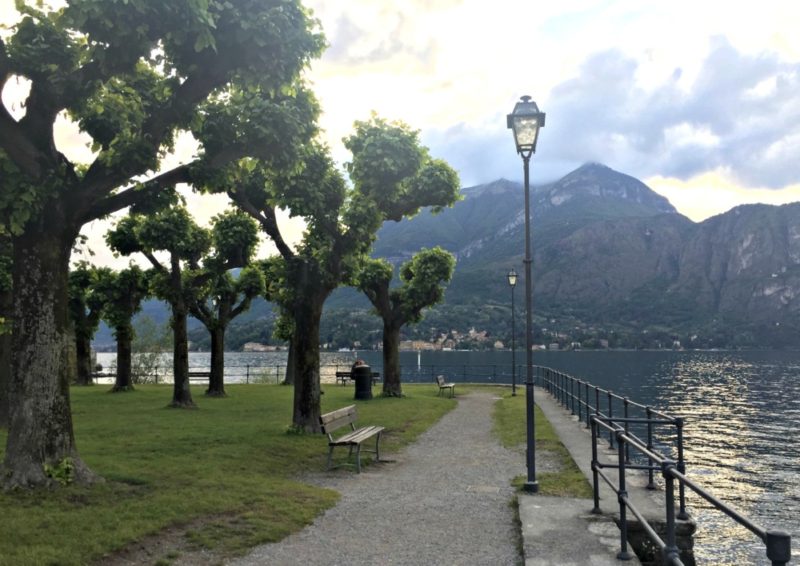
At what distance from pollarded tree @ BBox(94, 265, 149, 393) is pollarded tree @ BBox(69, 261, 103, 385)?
3.27ft

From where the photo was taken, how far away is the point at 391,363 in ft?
89.8

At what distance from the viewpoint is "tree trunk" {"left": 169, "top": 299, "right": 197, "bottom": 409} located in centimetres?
2205

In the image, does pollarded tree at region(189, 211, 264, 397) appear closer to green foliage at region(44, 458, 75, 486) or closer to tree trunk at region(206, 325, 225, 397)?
tree trunk at region(206, 325, 225, 397)

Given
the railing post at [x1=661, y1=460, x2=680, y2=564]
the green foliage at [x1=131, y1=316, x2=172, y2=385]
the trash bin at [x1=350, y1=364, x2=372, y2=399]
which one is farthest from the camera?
the green foliage at [x1=131, y1=316, x2=172, y2=385]

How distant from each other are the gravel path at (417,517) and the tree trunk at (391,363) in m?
13.7

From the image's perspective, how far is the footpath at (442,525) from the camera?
635 centimetres

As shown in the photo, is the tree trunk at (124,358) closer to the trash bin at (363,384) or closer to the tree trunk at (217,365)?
the tree trunk at (217,365)

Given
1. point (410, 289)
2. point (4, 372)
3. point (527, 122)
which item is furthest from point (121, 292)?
point (527, 122)

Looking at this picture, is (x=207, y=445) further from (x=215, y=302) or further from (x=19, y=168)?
(x=215, y=302)

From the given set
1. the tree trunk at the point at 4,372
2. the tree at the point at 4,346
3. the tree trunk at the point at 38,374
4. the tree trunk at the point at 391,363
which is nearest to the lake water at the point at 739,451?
the tree trunk at the point at 38,374

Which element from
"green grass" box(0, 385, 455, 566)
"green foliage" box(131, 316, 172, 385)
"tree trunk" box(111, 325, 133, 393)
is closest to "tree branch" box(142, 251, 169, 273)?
"green grass" box(0, 385, 455, 566)

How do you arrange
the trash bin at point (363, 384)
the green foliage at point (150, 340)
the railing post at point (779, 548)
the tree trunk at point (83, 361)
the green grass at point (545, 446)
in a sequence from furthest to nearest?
the green foliage at point (150, 340) → the tree trunk at point (83, 361) → the trash bin at point (363, 384) → the green grass at point (545, 446) → the railing post at point (779, 548)

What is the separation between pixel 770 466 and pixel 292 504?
18142 millimetres

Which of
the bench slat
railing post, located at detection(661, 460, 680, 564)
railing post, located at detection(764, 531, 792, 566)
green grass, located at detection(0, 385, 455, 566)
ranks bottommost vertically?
green grass, located at detection(0, 385, 455, 566)
